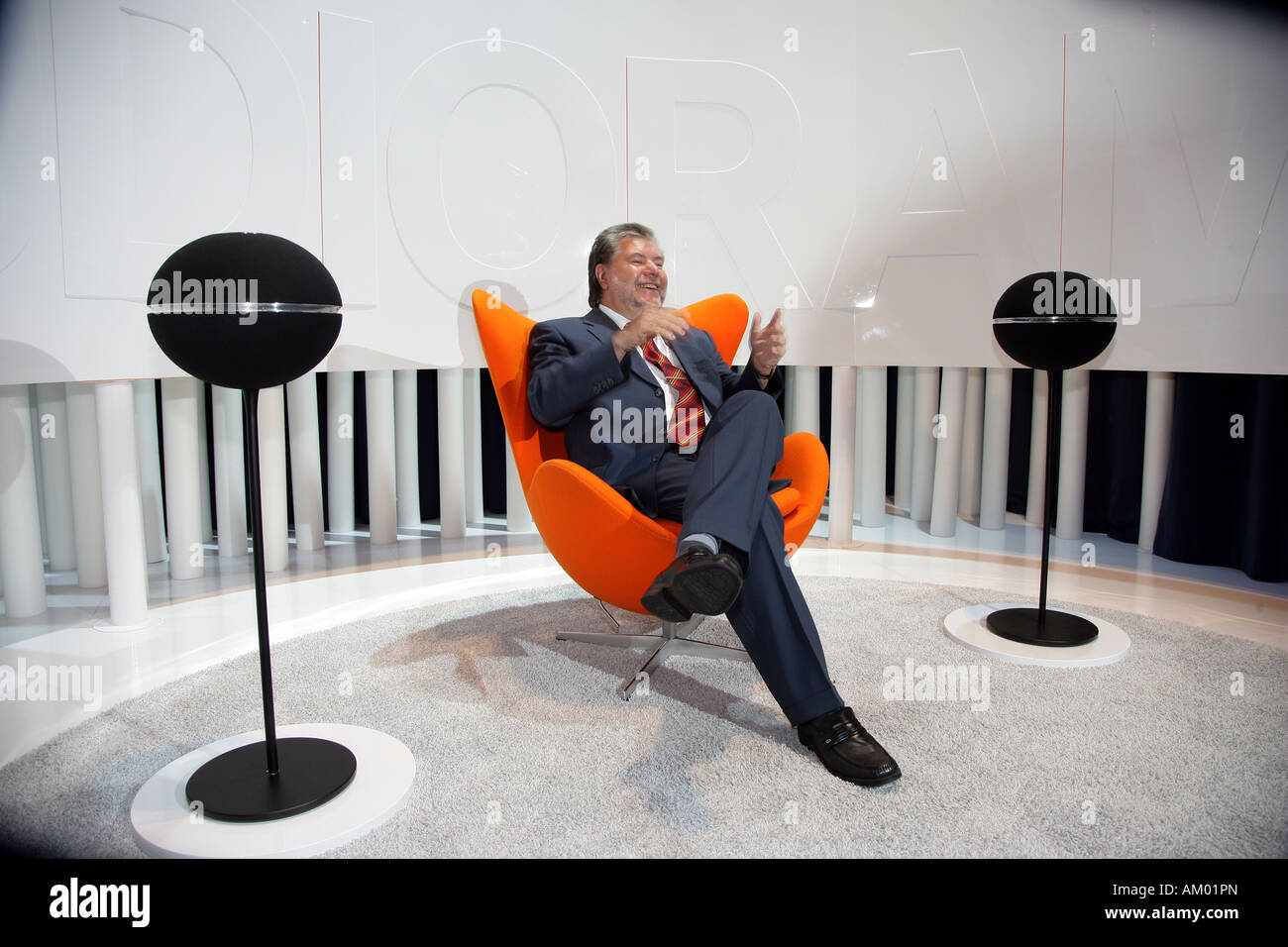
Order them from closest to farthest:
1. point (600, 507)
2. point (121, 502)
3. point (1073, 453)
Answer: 1. point (600, 507)
2. point (121, 502)
3. point (1073, 453)

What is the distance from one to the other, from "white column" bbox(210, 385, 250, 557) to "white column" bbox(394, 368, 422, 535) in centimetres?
64

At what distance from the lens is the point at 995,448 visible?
3.96 m

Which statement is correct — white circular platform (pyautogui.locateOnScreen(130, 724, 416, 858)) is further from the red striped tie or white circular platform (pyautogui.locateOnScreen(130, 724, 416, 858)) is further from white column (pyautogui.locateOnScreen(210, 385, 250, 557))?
white column (pyautogui.locateOnScreen(210, 385, 250, 557))

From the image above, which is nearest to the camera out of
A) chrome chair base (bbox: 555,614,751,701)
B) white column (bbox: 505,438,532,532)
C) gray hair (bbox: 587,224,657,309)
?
chrome chair base (bbox: 555,614,751,701)

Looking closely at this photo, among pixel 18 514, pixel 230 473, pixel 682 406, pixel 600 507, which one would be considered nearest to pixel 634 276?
pixel 682 406

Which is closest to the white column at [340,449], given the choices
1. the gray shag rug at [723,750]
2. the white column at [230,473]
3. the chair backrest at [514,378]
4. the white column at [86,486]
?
the white column at [230,473]

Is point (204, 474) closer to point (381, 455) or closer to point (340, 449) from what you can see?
point (340, 449)

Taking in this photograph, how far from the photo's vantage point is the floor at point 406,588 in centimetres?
246

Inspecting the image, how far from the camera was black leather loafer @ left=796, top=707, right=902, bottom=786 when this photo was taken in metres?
1.77

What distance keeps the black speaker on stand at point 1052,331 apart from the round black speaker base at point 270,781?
72.0 inches

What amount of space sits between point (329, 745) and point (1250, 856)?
1712mm

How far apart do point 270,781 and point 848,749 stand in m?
1.13

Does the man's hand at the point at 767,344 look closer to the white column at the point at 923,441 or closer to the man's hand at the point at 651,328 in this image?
the man's hand at the point at 651,328

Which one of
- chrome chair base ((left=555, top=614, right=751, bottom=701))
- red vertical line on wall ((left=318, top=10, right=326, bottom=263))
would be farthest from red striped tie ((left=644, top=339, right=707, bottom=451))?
red vertical line on wall ((left=318, top=10, right=326, bottom=263))
